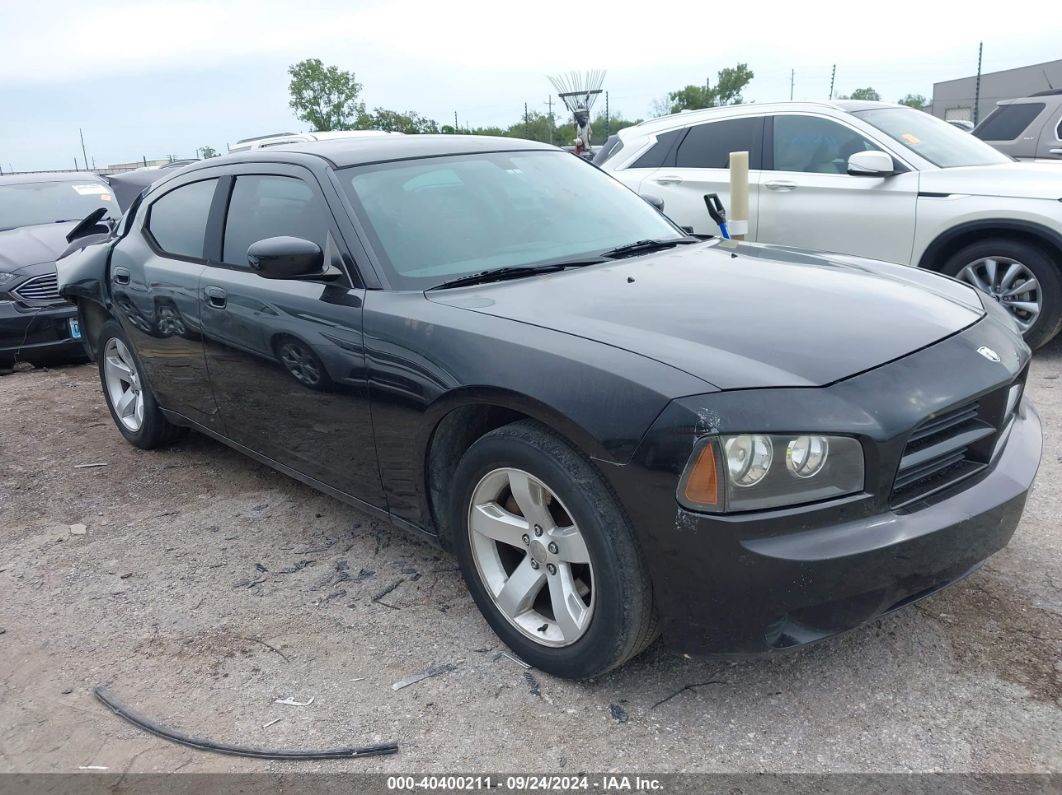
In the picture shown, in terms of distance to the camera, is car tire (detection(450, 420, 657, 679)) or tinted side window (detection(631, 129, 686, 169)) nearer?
car tire (detection(450, 420, 657, 679))

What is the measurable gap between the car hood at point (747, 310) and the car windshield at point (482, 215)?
0.22 meters

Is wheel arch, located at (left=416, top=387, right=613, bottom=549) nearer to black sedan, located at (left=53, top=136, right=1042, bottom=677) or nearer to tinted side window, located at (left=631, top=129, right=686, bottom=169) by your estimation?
black sedan, located at (left=53, top=136, right=1042, bottom=677)

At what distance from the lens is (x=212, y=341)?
A: 3.83 meters

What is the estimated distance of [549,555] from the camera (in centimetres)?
255

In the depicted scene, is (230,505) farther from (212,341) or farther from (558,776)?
(558,776)

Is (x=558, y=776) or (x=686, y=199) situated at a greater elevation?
(x=686, y=199)

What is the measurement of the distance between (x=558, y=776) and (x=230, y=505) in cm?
257

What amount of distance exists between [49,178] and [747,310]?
9.24 m

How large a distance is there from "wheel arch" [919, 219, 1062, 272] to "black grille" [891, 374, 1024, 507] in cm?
315

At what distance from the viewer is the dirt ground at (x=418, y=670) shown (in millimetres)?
2346

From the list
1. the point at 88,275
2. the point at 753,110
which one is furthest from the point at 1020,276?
the point at 88,275

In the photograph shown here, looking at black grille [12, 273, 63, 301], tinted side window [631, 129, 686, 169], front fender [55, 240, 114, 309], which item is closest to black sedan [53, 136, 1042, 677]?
front fender [55, 240, 114, 309]

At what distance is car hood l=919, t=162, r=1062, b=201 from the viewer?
5609 millimetres

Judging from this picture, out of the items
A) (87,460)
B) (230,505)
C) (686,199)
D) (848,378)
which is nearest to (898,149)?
(686,199)
